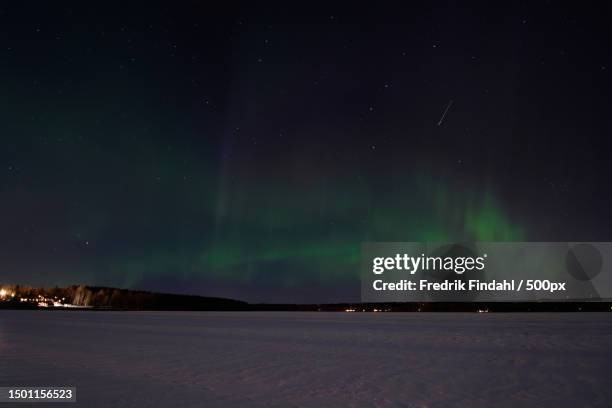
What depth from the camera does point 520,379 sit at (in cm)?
1335

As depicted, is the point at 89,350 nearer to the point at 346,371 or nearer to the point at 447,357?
the point at 346,371

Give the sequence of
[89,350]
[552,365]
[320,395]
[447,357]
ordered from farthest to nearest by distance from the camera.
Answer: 1. [89,350]
2. [447,357]
3. [552,365]
4. [320,395]

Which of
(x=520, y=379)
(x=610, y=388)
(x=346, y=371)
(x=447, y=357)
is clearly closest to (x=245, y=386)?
(x=346, y=371)

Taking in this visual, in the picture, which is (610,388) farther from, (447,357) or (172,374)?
(172,374)

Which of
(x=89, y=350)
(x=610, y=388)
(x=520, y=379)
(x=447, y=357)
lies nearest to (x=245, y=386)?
(x=520, y=379)

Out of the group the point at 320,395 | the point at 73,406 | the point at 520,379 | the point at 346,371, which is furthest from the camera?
the point at 346,371

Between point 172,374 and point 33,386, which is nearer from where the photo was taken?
point 33,386

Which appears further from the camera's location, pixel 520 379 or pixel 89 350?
pixel 89 350

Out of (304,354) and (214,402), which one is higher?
(304,354)

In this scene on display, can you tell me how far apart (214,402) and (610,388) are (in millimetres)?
7778

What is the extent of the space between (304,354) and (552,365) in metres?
7.60

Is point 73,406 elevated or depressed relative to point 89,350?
depressed

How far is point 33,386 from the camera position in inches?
462

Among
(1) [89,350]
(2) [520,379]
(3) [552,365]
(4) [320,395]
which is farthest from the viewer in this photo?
(1) [89,350]
